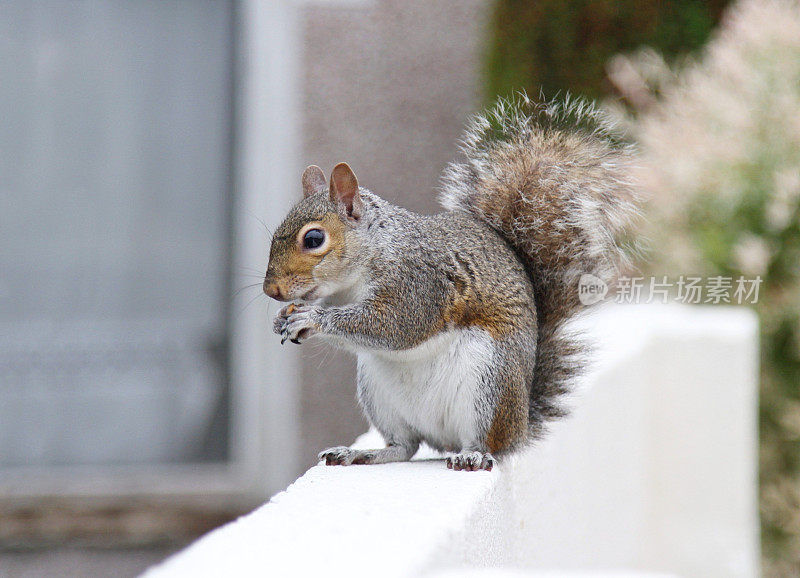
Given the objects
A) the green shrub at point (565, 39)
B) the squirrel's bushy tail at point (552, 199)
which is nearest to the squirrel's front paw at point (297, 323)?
the squirrel's bushy tail at point (552, 199)

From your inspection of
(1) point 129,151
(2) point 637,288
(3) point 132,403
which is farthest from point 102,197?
(2) point 637,288

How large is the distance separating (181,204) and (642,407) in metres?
2.02

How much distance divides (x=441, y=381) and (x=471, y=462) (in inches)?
4.0

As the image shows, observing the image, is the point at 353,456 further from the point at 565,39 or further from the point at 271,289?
the point at 565,39

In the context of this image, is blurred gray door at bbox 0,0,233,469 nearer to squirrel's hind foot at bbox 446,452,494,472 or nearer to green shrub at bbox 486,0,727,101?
green shrub at bbox 486,0,727,101

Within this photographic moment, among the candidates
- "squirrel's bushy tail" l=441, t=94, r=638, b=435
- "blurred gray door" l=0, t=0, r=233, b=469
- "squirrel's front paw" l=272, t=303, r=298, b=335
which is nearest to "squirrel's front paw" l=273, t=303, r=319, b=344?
"squirrel's front paw" l=272, t=303, r=298, b=335

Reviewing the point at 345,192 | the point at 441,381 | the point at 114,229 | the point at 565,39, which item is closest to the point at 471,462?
the point at 441,381

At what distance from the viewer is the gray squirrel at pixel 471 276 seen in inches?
47.8

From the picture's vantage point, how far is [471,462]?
126cm

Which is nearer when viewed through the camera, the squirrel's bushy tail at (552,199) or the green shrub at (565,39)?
the squirrel's bushy tail at (552,199)

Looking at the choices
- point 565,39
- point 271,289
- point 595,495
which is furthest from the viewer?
point 565,39

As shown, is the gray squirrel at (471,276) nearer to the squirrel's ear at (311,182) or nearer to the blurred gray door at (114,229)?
the squirrel's ear at (311,182)

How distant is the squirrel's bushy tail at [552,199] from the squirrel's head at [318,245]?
10.0 inches

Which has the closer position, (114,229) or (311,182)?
(311,182)
